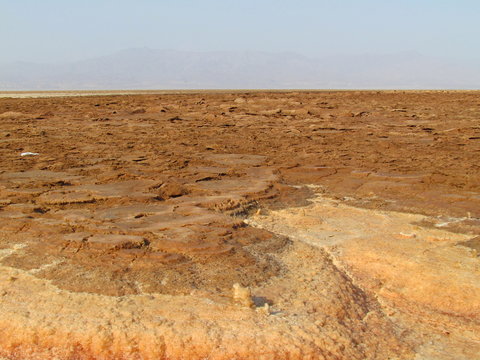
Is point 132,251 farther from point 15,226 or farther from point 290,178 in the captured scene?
point 290,178

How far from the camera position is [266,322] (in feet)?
10.6

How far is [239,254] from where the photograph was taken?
14.0 feet

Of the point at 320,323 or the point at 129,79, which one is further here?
the point at 129,79

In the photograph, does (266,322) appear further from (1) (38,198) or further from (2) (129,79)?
(2) (129,79)

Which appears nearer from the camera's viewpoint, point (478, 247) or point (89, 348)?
point (89, 348)

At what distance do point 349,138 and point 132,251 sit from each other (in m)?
7.17

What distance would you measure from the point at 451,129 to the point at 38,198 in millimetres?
8430

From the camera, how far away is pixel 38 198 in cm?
585

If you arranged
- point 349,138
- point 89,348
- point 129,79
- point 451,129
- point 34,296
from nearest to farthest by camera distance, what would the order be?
point 89,348 → point 34,296 → point 349,138 → point 451,129 → point 129,79

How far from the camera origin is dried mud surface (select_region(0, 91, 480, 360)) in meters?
3.14

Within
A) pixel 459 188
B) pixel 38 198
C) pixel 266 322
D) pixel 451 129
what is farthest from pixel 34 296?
pixel 451 129

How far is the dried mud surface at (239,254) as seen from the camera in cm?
314

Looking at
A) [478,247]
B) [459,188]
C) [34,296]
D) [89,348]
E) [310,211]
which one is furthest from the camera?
[459,188]

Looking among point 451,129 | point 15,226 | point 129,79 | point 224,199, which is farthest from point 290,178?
point 129,79
